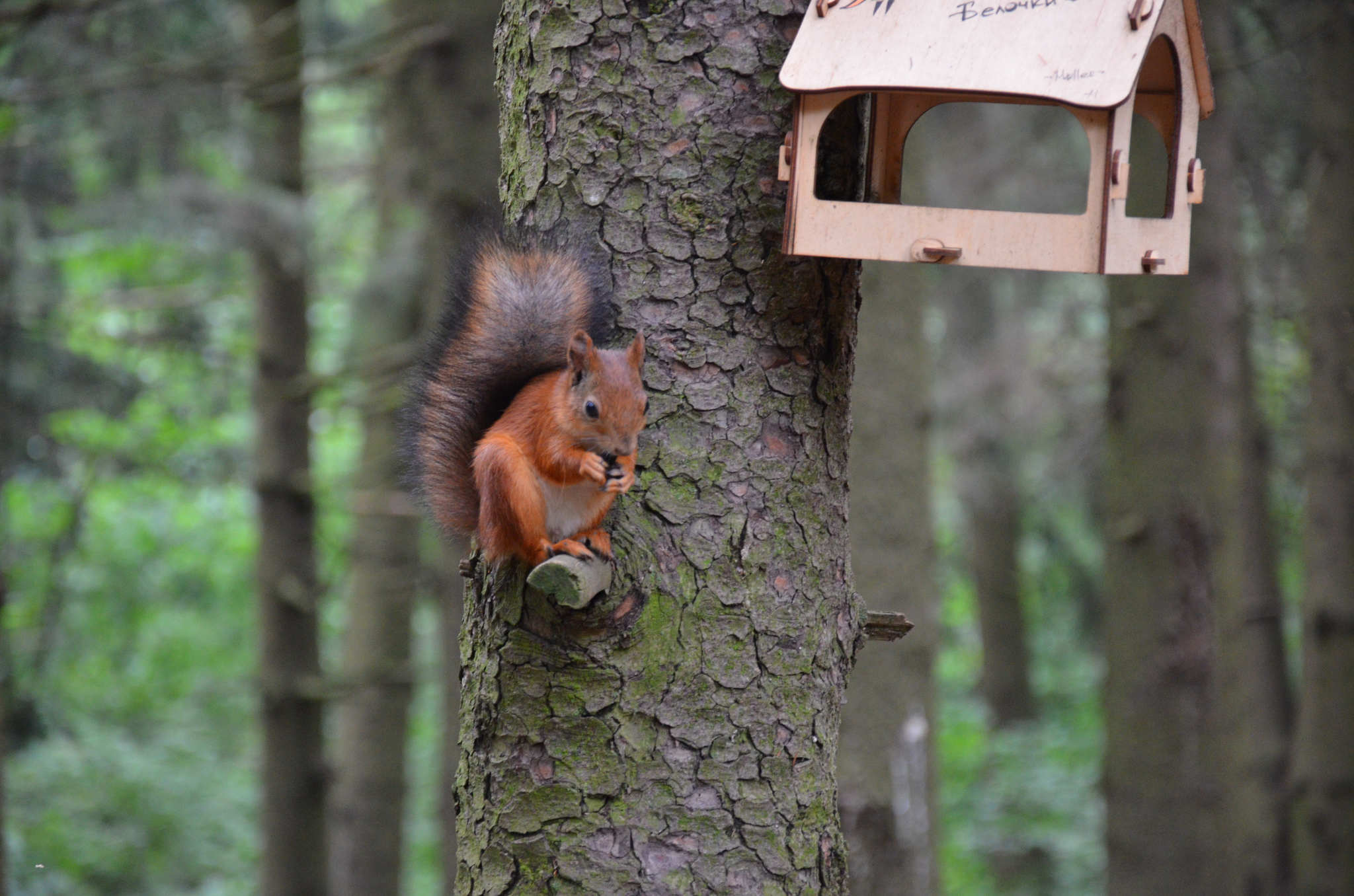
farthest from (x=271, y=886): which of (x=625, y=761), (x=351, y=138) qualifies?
(x=351, y=138)

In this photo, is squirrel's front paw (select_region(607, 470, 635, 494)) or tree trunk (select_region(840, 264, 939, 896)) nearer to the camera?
squirrel's front paw (select_region(607, 470, 635, 494))

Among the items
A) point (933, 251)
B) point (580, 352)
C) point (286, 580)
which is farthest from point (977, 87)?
point (286, 580)

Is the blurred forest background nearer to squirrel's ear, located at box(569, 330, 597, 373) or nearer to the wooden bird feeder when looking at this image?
the wooden bird feeder

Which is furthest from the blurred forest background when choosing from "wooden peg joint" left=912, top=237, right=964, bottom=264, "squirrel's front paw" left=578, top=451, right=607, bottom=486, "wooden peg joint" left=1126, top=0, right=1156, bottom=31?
"squirrel's front paw" left=578, top=451, right=607, bottom=486

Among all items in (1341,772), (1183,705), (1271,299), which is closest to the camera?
(1183,705)

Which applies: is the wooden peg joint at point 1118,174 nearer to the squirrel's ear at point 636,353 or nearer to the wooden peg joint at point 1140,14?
the wooden peg joint at point 1140,14

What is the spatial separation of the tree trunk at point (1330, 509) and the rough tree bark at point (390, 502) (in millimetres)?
2909

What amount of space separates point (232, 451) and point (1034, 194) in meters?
4.68

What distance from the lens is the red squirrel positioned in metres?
1.55

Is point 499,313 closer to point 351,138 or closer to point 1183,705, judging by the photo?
point 1183,705

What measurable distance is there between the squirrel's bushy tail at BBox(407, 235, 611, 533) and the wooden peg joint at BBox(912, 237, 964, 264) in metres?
0.41

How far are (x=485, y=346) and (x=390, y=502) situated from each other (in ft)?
11.7

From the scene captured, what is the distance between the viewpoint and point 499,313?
1.61 metres

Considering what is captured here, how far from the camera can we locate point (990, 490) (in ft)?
26.5
